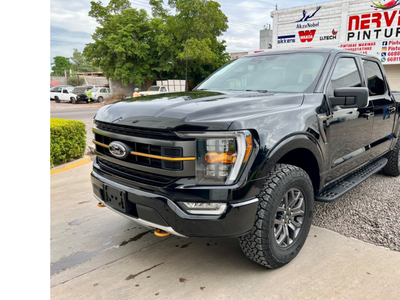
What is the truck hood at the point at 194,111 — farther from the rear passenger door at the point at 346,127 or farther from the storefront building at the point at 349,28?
the storefront building at the point at 349,28

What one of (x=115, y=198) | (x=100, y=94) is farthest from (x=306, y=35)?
(x=100, y=94)

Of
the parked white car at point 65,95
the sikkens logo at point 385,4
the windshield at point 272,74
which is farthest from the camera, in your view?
the parked white car at point 65,95

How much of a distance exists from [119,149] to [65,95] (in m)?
31.8

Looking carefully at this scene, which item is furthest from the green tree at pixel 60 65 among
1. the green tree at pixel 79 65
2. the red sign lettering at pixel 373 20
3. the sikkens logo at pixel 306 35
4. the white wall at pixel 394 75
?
the white wall at pixel 394 75

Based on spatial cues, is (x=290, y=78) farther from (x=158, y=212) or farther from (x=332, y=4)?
(x=332, y=4)

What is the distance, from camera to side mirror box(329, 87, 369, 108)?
282 centimetres

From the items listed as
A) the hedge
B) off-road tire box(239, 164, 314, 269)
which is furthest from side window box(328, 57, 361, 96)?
the hedge

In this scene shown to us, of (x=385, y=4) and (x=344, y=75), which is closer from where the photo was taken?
(x=344, y=75)

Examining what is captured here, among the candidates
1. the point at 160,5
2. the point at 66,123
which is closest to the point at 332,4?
the point at 66,123

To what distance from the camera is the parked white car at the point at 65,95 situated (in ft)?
100

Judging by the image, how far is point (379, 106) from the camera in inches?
157

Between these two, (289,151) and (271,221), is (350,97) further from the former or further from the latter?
(271,221)

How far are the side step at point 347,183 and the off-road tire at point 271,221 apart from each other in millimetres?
579

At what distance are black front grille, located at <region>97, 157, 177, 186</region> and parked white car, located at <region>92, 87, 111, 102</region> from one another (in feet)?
97.3
